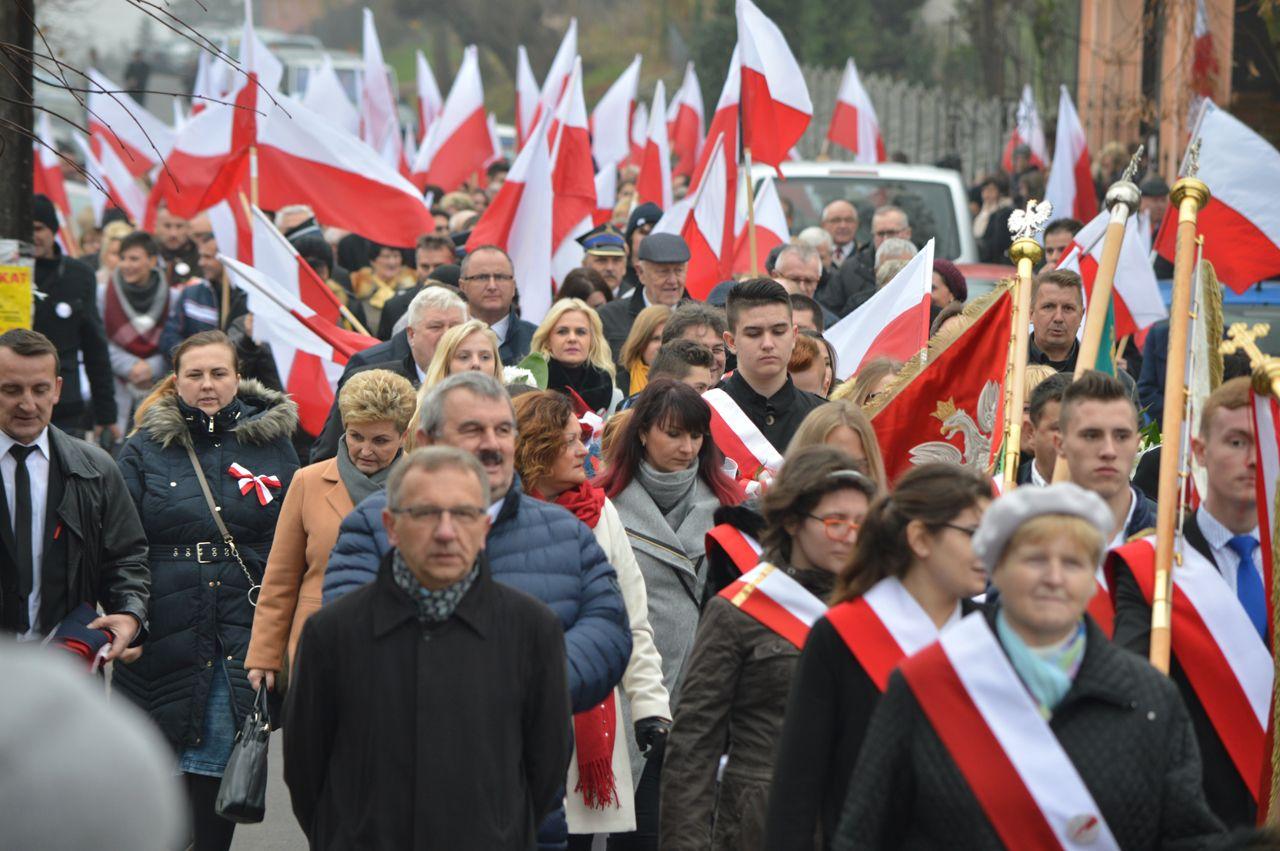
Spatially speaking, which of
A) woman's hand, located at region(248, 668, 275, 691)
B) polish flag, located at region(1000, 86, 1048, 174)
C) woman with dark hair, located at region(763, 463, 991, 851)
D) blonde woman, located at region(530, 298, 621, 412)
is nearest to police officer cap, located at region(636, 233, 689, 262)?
blonde woman, located at region(530, 298, 621, 412)

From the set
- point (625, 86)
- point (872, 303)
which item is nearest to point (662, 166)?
point (625, 86)

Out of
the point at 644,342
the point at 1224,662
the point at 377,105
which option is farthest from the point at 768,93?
the point at 377,105

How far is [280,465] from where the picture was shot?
693cm

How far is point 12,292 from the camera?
8797 mm

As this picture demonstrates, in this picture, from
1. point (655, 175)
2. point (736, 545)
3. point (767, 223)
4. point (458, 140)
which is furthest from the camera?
point (458, 140)

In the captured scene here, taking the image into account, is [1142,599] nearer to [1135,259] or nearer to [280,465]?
[280,465]

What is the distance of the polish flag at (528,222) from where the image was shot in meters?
11.6

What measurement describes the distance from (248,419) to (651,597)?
1741 millimetres

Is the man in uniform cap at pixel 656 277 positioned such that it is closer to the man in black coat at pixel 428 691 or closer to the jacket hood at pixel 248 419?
the jacket hood at pixel 248 419

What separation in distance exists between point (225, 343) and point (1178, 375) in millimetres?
3552

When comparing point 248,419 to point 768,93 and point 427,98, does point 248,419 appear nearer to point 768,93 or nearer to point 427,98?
point 768,93

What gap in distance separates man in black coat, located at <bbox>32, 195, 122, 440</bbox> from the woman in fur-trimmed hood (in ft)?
15.6

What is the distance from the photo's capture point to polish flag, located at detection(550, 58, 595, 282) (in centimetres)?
1272

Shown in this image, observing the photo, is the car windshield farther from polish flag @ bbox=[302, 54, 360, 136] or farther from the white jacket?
the white jacket
